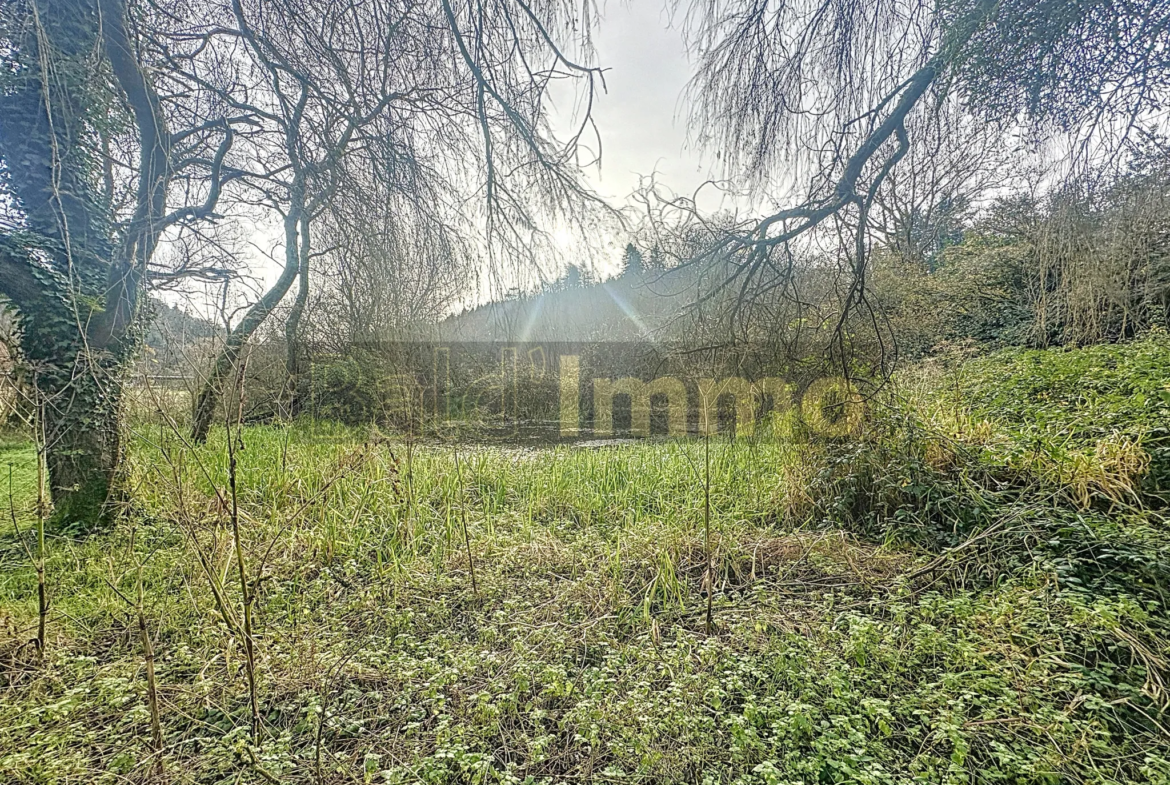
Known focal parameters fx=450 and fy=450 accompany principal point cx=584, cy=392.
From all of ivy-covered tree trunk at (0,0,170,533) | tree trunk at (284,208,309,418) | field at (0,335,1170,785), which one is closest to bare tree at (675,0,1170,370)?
field at (0,335,1170,785)

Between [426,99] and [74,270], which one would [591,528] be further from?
[74,270]

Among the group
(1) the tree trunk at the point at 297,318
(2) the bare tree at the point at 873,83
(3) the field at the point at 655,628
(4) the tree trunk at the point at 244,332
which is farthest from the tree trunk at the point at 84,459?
(2) the bare tree at the point at 873,83

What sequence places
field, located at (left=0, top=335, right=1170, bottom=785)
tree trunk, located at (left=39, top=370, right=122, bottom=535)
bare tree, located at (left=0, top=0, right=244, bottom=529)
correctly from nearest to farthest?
field, located at (left=0, top=335, right=1170, bottom=785) → bare tree, located at (left=0, top=0, right=244, bottom=529) → tree trunk, located at (left=39, top=370, right=122, bottom=535)

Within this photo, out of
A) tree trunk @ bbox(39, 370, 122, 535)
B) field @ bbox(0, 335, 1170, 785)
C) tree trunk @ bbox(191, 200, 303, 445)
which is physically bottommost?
field @ bbox(0, 335, 1170, 785)

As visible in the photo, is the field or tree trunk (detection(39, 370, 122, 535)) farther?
tree trunk (detection(39, 370, 122, 535))

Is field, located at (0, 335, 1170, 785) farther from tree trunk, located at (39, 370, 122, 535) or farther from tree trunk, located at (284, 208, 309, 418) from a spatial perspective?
tree trunk, located at (284, 208, 309, 418)

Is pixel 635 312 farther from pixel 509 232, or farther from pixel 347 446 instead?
pixel 347 446

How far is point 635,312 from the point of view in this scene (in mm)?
3918

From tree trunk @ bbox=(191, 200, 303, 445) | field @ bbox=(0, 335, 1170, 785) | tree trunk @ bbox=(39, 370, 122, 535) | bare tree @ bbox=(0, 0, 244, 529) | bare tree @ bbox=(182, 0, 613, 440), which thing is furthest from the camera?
tree trunk @ bbox=(39, 370, 122, 535)

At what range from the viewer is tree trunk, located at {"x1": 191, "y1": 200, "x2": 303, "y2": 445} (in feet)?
5.97

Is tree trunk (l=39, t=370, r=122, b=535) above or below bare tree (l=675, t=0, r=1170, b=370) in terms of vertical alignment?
below

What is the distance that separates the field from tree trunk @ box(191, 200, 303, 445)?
0.42m

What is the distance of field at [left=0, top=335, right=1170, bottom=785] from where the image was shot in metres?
1.36

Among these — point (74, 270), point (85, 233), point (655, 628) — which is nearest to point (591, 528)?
point (655, 628)
